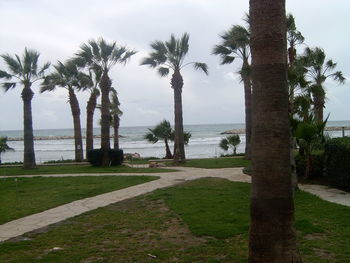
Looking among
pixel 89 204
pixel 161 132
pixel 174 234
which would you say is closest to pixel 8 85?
pixel 161 132

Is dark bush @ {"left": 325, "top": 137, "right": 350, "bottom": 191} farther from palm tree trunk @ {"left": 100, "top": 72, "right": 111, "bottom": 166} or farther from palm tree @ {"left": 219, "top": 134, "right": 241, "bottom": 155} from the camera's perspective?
palm tree @ {"left": 219, "top": 134, "right": 241, "bottom": 155}

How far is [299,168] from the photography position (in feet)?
43.5

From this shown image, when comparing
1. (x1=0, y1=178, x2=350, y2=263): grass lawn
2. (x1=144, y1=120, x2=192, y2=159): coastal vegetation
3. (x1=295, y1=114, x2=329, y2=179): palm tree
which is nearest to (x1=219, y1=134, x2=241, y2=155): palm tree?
(x1=144, y1=120, x2=192, y2=159): coastal vegetation

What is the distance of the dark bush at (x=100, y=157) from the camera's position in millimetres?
21719

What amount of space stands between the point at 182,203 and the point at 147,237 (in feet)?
8.78

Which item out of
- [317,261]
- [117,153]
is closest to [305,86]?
[317,261]

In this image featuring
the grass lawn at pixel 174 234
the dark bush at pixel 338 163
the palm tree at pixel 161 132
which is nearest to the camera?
the grass lawn at pixel 174 234

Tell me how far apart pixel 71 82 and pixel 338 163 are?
18182mm

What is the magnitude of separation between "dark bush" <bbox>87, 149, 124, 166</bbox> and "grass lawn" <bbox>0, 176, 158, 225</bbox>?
20.2 ft

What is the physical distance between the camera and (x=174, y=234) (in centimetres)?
649

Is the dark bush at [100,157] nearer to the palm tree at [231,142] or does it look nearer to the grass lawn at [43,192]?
the grass lawn at [43,192]

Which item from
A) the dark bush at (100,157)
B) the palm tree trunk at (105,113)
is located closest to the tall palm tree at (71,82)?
the palm tree trunk at (105,113)

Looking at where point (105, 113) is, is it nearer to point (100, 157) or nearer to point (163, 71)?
point (100, 157)

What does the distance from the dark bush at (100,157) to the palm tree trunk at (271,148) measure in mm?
18265
